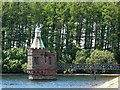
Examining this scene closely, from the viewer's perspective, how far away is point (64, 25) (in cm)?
5753

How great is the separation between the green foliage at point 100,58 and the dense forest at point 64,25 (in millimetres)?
1885

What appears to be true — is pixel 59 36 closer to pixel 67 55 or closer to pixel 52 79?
pixel 67 55

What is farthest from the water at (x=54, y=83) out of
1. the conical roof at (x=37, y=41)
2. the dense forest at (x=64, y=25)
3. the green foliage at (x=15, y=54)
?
the dense forest at (x=64, y=25)

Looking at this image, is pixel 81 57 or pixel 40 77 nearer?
pixel 40 77

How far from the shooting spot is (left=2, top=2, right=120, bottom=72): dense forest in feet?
184

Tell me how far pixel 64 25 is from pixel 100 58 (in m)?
6.17

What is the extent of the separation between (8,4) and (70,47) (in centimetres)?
780

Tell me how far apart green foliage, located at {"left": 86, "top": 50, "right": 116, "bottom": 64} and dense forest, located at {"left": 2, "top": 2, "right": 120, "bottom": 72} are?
1.89 metres

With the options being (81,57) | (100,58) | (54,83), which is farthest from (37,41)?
(54,83)

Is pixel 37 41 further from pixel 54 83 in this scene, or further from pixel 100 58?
pixel 54 83

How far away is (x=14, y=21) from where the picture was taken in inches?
2270

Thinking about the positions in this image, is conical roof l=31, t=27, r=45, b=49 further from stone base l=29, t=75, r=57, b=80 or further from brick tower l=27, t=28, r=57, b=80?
stone base l=29, t=75, r=57, b=80

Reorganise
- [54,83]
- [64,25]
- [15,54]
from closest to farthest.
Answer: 1. [54,83]
2. [15,54]
3. [64,25]

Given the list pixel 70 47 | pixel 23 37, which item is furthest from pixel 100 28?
pixel 23 37
